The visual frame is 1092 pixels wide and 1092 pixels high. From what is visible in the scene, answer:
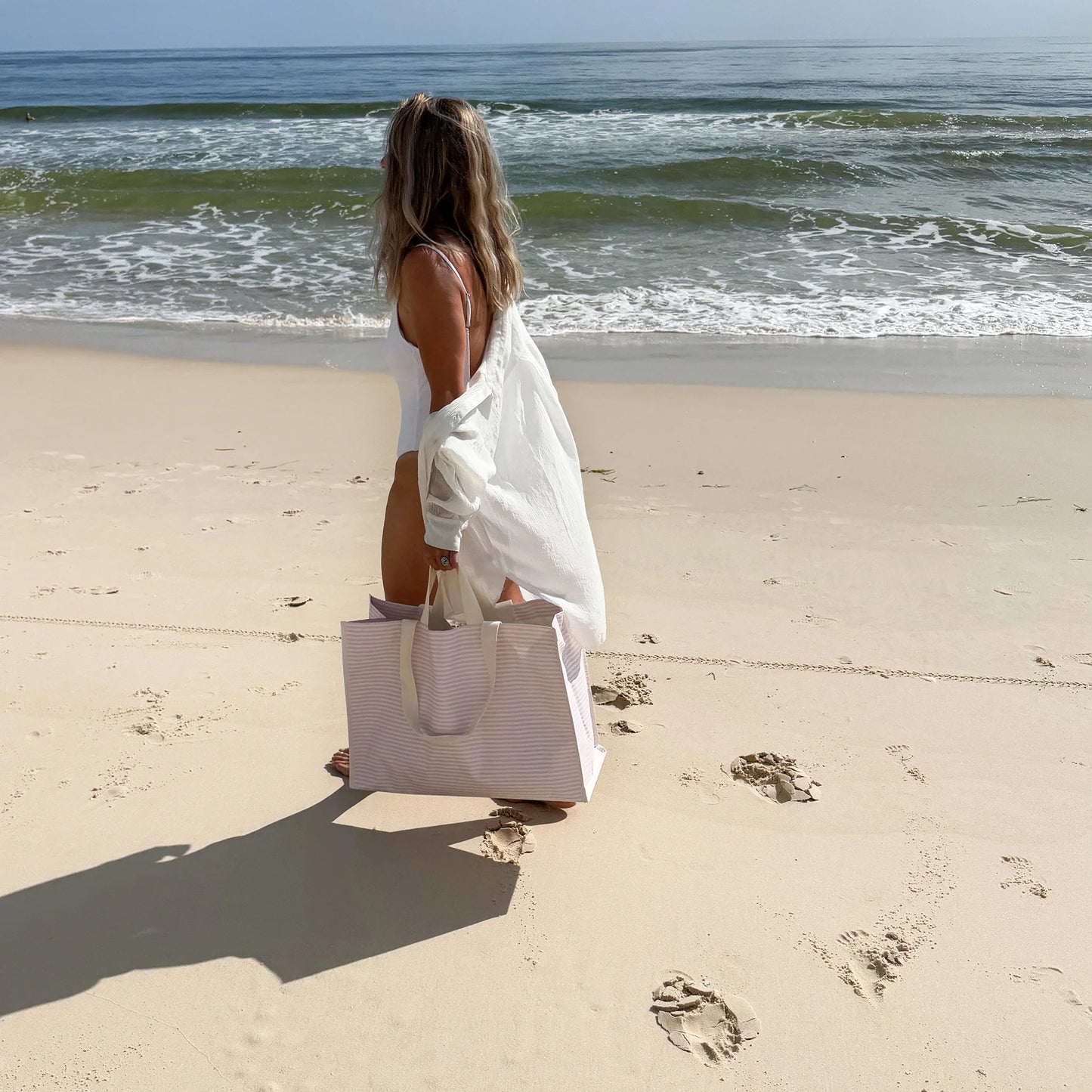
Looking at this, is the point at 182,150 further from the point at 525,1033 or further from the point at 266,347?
the point at 525,1033

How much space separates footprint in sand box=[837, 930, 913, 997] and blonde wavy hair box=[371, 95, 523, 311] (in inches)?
61.8

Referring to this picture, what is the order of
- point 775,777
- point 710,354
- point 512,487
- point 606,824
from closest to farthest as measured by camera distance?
point 512,487 < point 606,824 < point 775,777 < point 710,354

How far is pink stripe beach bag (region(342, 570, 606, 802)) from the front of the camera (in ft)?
6.96

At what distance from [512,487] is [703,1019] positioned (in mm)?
1164

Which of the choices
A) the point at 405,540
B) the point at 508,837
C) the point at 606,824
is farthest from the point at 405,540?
the point at 606,824

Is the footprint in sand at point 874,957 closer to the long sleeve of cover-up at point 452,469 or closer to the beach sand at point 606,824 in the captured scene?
the beach sand at point 606,824

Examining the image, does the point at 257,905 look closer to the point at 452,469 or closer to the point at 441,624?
the point at 441,624

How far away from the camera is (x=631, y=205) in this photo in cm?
1222

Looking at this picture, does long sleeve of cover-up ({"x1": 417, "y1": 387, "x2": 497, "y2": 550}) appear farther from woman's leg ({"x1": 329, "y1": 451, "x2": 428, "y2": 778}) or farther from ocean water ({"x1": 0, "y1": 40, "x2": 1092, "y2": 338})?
ocean water ({"x1": 0, "y1": 40, "x2": 1092, "y2": 338})

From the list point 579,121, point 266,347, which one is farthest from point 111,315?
point 579,121

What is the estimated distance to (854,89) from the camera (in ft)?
81.8

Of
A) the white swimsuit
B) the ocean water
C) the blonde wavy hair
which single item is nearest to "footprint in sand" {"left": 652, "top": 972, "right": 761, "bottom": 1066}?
the white swimsuit

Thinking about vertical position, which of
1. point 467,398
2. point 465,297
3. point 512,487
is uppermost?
point 465,297

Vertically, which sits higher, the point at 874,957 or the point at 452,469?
the point at 452,469
